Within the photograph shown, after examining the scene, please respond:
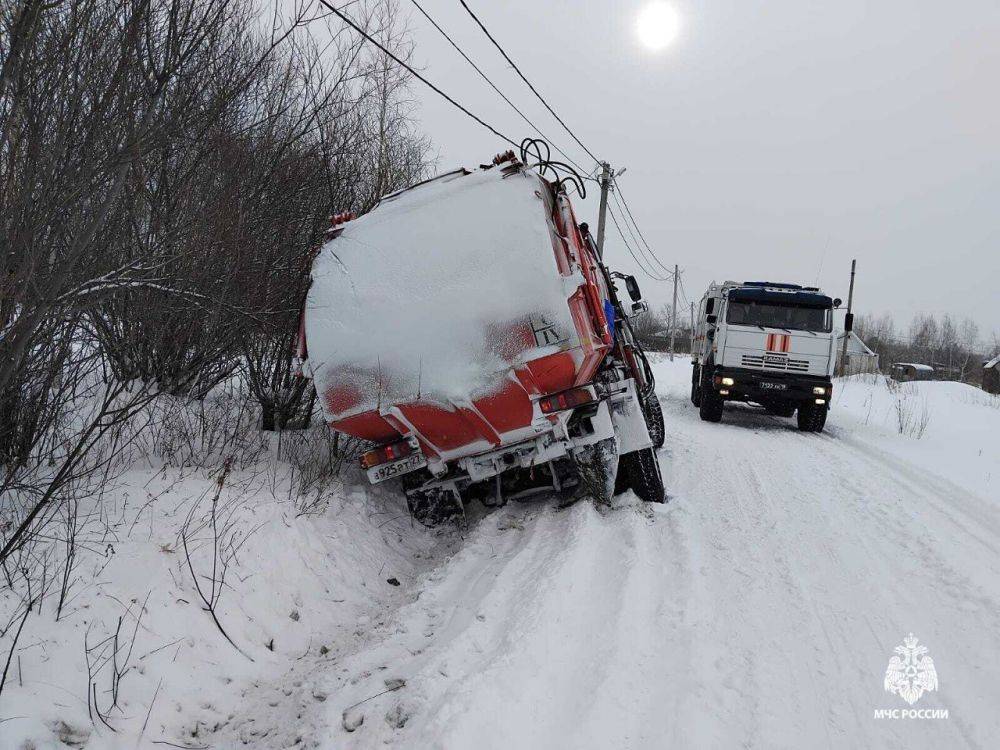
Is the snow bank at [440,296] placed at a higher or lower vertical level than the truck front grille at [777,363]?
higher

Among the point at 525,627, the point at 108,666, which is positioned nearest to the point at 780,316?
the point at 525,627

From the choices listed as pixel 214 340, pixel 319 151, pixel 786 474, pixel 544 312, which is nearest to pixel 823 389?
pixel 786 474

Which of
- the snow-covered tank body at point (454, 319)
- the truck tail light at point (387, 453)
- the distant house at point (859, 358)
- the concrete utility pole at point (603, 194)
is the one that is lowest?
the distant house at point (859, 358)

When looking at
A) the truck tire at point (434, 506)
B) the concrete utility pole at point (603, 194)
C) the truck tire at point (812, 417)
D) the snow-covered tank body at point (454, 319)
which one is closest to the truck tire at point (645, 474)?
the snow-covered tank body at point (454, 319)

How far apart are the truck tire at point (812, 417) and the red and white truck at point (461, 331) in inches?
331

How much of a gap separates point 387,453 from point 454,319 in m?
1.33

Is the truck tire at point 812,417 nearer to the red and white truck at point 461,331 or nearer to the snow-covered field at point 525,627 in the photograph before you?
the snow-covered field at point 525,627

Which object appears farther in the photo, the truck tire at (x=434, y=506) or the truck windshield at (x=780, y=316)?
the truck windshield at (x=780, y=316)

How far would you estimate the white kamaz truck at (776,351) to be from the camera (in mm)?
11922

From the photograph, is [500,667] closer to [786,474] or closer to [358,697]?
[358,697]

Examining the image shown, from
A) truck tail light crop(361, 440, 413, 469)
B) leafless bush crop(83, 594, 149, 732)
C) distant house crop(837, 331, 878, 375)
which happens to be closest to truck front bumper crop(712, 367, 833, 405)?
truck tail light crop(361, 440, 413, 469)

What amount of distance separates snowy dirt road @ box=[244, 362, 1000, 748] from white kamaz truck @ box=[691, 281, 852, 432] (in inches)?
251

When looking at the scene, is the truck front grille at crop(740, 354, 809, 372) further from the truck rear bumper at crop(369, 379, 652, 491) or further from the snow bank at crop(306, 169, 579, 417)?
the snow bank at crop(306, 169, 579, 417)

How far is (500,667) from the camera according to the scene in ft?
9.57
